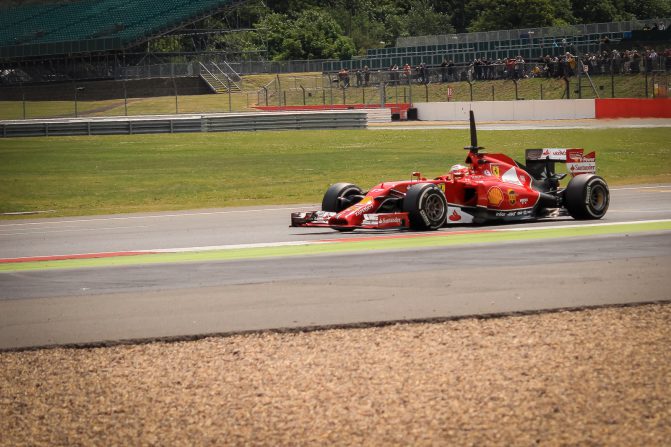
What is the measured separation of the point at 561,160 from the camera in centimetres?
1697

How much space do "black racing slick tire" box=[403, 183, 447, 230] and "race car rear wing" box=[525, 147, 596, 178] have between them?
2.23m

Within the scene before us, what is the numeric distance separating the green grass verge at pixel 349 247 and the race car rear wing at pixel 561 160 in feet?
5.03

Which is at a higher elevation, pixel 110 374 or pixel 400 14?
pixel 400 14

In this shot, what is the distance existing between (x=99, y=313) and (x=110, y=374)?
218cm

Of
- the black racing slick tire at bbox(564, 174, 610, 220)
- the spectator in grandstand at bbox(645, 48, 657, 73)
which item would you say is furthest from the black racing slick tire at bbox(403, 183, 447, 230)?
the spectator in grandstand at bbox(645, 48, 657, 73)

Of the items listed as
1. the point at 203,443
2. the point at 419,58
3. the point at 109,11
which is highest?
the point at 109,11

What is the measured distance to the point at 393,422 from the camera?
656 cm

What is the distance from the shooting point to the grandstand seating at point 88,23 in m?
84.9

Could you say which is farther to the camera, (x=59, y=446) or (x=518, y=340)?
(x=518, y=340)

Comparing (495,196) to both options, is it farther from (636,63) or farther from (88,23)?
(88,23)

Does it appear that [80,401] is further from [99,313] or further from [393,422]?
[99,313]

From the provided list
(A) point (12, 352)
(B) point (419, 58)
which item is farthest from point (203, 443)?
(B) point (419, 58)

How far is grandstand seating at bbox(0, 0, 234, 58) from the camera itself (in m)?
84.9

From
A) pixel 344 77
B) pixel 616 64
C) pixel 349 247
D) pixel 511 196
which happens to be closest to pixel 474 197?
pixel 511 196
